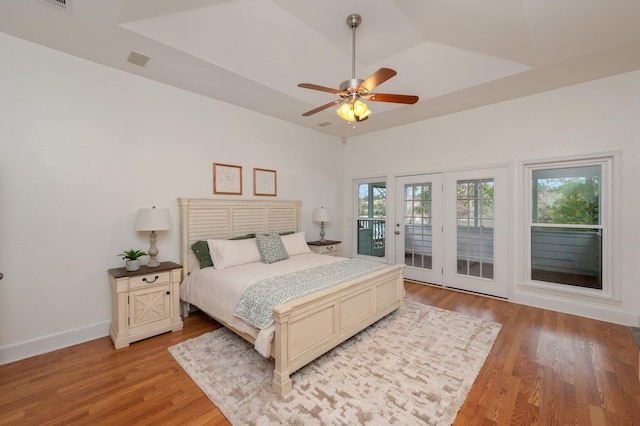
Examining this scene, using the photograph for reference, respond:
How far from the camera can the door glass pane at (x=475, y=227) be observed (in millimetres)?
4094

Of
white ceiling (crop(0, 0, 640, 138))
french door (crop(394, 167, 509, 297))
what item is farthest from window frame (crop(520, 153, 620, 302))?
white ceiling (crop(0, 0, 640, 138))

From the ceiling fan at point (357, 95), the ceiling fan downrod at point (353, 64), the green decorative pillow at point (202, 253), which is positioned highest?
the ceiling fan downrod at point (353, 64)

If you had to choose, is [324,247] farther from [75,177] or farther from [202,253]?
[75,177]

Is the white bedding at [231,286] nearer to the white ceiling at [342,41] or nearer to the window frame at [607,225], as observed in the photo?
the white ceiling at [342,41]

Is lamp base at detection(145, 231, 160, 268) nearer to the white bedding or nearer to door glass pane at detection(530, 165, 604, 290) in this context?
the white bedding

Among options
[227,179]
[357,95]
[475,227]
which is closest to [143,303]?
[227,179]

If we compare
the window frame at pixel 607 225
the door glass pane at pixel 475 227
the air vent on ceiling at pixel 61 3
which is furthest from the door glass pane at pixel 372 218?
the air vent on ceiling at pixel 61 3

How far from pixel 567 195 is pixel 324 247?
3578 millimetres

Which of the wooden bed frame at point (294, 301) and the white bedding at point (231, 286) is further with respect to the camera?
the white bedding at point (231, 286)

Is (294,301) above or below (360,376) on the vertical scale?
above

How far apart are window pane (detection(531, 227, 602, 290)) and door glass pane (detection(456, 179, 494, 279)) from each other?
551 mm

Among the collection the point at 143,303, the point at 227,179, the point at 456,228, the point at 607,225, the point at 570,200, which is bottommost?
the point at 143,303

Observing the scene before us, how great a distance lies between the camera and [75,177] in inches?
107

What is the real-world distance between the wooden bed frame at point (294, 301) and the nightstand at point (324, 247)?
44cm
